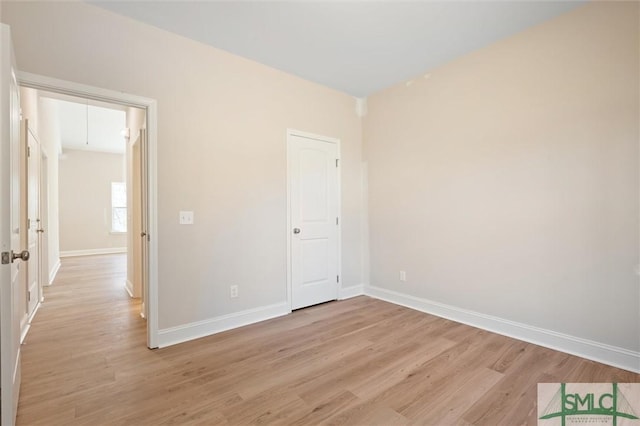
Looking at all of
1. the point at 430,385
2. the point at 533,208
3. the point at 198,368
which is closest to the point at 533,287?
the point at 533,208

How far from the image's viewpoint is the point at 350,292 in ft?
13.6

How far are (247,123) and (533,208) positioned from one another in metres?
2.86

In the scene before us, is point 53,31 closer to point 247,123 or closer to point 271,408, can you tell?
point 247,123

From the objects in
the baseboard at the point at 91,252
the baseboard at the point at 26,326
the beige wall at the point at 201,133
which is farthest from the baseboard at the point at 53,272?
the beige wall at the point at 201,133

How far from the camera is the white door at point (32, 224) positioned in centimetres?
333

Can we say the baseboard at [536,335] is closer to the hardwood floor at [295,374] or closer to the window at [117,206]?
the hardwood floor at [295,374]

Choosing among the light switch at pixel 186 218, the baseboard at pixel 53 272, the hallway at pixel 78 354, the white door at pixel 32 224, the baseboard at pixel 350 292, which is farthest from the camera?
the baseboard at pixel 53 272

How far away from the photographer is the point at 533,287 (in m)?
2.68

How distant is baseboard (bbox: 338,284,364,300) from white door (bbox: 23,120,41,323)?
3476mm

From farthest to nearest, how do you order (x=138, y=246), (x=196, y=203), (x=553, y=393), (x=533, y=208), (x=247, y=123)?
(x=138, y=246) → (x=247, y=123) → (x=196, y=203) → (x=533, y=208) → (x=553, y=393)

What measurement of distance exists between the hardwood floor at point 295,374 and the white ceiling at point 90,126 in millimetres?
3475

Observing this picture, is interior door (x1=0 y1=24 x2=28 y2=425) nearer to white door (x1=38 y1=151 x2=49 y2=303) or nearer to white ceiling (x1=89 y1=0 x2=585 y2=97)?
white ceiling (x1=89 y1=0 x2=585 y2=97)

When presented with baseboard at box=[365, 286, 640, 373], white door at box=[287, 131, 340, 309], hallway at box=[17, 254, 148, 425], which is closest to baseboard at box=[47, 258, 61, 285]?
hallway at box=[17, 254, 148, 425]

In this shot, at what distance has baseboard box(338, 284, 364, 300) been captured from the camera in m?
4.06
